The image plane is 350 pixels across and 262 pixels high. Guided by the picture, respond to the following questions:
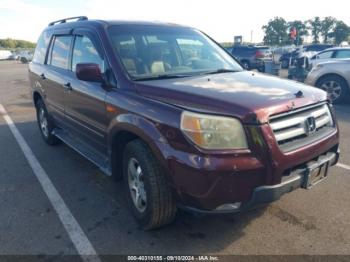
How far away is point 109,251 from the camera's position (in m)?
2.87

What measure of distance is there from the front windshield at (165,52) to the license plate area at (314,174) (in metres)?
1.53

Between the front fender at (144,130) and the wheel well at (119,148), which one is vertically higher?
the front fender at (144,130)

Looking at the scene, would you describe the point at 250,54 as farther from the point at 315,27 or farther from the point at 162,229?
the point at 315,27

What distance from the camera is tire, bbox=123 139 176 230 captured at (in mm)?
2801

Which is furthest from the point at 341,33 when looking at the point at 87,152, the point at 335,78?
the point at 87,152

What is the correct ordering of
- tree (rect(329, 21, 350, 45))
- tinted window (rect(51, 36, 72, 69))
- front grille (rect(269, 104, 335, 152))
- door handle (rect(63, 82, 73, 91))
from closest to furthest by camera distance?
front grille (rect(269, 104, 335, 152)) < door handle (rect(63, 82, 73, 91)) < tinted window (rect(51, 36, 72, 69)) < tree (rect(329, 21, 350, 45))

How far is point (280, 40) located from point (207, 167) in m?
72.1

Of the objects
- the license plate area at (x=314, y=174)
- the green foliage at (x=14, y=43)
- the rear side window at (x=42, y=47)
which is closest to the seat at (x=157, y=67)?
the license plate area at (x=314, y=174)

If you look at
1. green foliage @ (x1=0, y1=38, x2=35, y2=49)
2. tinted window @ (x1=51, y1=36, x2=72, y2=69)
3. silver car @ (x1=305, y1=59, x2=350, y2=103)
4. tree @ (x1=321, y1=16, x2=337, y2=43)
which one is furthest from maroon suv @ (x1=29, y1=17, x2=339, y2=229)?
green foliage @ (x1=0, y1=38, x2=35, y2=49)

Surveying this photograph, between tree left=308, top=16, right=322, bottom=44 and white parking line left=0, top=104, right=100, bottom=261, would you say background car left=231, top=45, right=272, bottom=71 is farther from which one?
tree left=308, top=16, right=322, bottom=44

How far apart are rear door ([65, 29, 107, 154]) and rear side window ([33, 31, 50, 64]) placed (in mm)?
1496

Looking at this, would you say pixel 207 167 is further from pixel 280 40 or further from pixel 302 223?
pixel 280 40

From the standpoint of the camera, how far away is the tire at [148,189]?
110 inches

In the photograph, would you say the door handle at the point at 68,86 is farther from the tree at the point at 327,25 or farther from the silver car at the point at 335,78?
the tree at the point at 327,25
